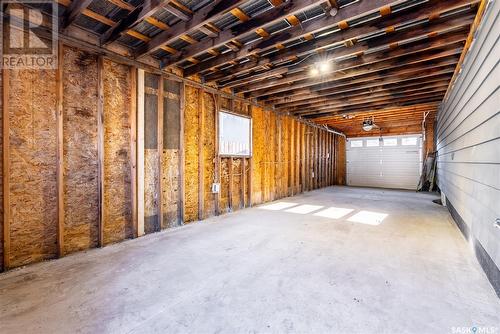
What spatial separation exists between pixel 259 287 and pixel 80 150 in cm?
277

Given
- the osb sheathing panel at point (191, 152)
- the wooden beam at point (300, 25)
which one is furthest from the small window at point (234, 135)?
the wooden beam at point (300, 25)

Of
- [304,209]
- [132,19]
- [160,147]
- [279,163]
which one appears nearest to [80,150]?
[160,147]

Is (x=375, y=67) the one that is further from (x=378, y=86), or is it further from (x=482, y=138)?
(x=482, y=138)

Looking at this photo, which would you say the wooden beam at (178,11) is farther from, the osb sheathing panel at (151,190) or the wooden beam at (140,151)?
the osb sheathing panel at (151,190)

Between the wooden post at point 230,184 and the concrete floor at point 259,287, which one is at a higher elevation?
the wooden post at point 230,184

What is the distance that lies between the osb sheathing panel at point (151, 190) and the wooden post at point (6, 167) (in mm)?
1514

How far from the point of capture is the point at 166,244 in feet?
10.5

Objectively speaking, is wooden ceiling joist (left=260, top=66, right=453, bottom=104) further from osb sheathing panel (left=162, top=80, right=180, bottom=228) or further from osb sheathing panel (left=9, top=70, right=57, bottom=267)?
osb sheathing panel (left=9, top=70, right=57, bottom=267)

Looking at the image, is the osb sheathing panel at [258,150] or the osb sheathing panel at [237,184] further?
the osb sheathing panel at [258,150]

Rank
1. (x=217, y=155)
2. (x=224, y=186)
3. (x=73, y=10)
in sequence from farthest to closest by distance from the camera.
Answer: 1. (x=224, y=186)
2. (x=217, y=155)
3. (x=73, y=10)

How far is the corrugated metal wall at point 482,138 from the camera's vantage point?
2.04 metres

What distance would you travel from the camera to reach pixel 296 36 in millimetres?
2941

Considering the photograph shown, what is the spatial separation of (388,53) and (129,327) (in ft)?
14.6

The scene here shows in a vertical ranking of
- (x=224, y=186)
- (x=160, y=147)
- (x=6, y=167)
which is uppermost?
(x=160, y=147)
